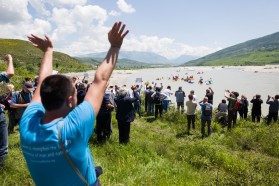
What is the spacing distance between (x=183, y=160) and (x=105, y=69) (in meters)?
7.79

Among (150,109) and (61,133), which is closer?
(61,133)

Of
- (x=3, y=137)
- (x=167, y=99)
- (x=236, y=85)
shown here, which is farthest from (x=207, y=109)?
(x=236, y=85)

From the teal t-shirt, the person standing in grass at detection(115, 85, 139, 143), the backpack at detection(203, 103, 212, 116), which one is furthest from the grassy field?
the teal t-shirt

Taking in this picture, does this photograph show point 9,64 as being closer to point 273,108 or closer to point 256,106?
point 273,108

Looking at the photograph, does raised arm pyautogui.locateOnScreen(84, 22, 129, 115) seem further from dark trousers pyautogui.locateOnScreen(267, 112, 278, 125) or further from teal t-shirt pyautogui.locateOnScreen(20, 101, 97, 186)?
dark trousers pyautogui.locateOnScreen(267, 112, 278, 125)

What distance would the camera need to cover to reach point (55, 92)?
75.9 inches

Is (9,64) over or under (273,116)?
over

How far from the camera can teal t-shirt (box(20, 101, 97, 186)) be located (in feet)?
6.18

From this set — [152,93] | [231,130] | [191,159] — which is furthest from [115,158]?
[152,93]

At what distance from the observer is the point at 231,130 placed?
1480 cm

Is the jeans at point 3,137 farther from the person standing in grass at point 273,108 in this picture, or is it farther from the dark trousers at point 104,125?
the person standing in grass at point 273,108

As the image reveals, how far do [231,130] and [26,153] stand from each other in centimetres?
1392

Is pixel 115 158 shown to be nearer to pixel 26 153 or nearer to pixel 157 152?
pixel 157 152

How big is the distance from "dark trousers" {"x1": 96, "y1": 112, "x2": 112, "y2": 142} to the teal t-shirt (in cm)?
836
